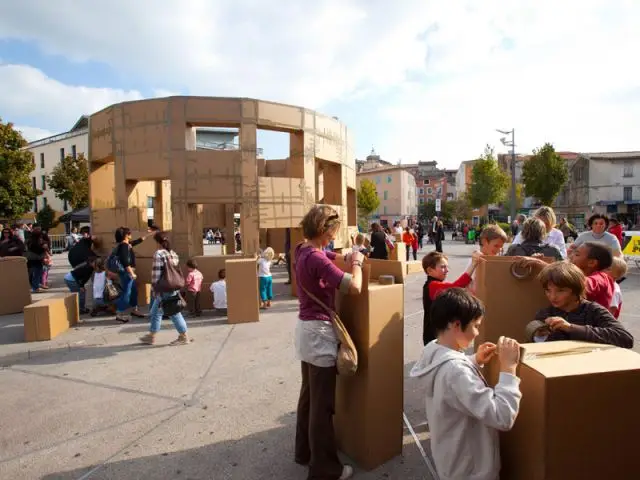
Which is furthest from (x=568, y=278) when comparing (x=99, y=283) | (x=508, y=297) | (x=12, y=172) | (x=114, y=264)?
(x=12, y=172)

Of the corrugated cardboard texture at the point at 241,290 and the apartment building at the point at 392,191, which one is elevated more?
the apartment building at the point at 392,191

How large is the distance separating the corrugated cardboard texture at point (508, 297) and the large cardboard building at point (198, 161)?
6585 millimetres

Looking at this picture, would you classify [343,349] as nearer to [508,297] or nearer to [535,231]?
[508,297]

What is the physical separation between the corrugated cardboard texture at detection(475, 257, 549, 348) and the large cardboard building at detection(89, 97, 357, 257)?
21.6 feet

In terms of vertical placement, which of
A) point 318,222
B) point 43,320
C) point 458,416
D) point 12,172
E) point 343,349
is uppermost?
point 12,172

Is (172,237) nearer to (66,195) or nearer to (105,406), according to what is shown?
(105,406)

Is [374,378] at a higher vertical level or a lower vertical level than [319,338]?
lower

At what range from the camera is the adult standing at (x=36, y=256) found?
10688mm

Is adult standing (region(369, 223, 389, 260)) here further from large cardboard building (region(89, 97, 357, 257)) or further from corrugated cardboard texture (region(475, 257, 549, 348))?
corrugated cardboard texture (region(475, 257, 549, 348))

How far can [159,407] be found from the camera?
4219 millimetres

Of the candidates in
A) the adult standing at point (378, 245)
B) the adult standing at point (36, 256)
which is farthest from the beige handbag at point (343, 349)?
the adult standing at point (36, 256)

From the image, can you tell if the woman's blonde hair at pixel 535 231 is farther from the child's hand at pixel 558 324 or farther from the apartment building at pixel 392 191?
the apartment building at pixel 392 191

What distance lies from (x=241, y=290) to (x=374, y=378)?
5109 millimetres

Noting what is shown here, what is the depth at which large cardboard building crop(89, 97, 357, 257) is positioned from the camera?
897cm
